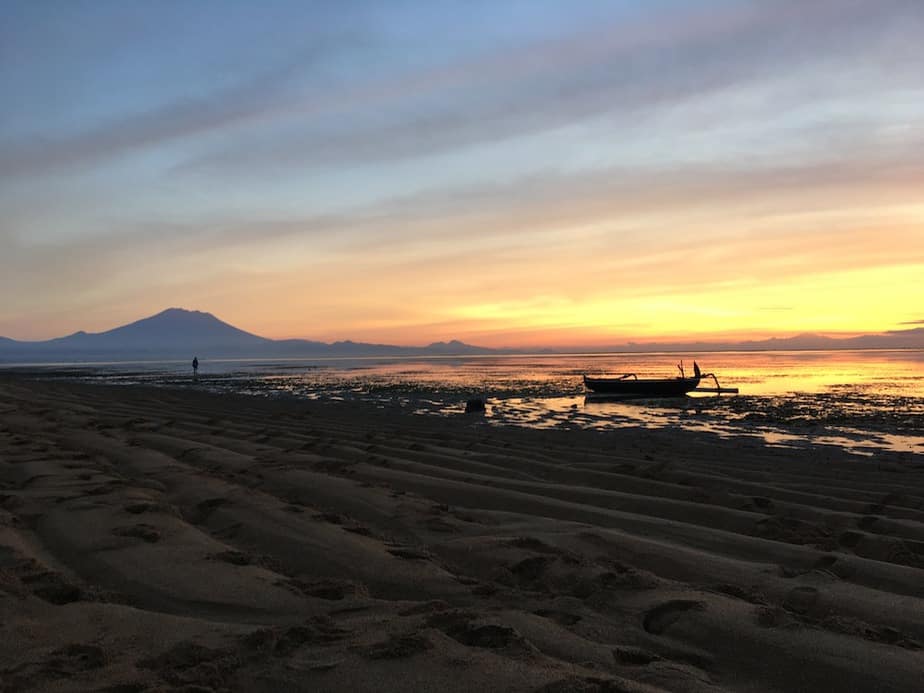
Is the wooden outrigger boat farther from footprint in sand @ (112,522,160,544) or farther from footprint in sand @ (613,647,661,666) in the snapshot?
footprint in sand @ (613,647,661,666)

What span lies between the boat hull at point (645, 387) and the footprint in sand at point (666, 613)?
95.3ft

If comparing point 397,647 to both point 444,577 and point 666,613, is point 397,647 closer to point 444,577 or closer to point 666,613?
point 444,577

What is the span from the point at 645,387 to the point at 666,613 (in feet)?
101

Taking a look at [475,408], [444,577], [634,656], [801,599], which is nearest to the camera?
[634,656]

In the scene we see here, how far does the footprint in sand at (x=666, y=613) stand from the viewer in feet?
12.1

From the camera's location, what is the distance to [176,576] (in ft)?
14.7

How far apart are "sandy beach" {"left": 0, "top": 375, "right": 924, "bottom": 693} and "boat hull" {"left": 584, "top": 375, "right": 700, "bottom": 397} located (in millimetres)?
23260

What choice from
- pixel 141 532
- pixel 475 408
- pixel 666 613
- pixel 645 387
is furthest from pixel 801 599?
pixel 645 387

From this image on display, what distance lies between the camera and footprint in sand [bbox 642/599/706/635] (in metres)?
3.68

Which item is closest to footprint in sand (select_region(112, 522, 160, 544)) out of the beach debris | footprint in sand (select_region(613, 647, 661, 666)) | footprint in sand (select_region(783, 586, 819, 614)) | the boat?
footprint in sand (select_region(613, 647, 661, 666))

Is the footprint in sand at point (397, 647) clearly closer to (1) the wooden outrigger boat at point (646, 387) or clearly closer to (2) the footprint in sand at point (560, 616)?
(2) the footprint in sand at point (560, 616)

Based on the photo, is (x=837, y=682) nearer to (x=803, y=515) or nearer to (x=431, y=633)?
(x=431, y=633)

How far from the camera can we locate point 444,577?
4594mm

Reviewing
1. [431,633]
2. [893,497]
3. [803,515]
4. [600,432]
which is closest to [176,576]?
[431,633]
